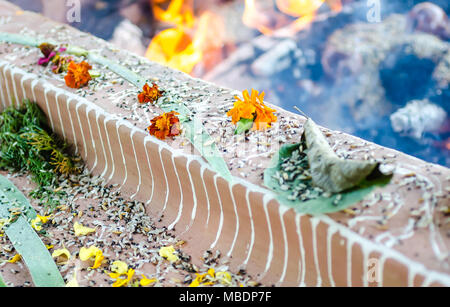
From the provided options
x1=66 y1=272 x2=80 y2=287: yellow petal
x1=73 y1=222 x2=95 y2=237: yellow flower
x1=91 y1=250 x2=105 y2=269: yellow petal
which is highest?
x1=91 y1=250 x2=105 y2=269: yellow petal

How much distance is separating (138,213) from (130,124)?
1.56 ft

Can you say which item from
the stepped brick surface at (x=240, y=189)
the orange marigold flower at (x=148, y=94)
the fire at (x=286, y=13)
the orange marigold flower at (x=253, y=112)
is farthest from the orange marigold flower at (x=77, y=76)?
the fire at (x=286, y=13)

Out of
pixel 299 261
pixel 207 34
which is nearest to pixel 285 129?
pixel 299 261

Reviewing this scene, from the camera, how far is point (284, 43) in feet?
14.9

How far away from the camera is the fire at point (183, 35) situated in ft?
16.3

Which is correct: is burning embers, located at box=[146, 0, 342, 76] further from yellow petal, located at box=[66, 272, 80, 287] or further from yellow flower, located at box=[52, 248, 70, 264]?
yellow petal, located at box=[66, 272, 80, 287]

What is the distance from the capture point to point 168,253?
6.70 ft

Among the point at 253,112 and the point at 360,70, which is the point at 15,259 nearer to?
the point at 253,112

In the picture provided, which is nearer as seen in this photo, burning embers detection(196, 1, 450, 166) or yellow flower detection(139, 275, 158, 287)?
yellow flower detection(139, 275, 158, 287)

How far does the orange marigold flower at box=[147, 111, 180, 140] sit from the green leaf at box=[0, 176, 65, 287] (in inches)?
29.6

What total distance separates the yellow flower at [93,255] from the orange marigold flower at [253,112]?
34.5 inches

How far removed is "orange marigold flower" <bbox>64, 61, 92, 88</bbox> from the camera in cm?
281

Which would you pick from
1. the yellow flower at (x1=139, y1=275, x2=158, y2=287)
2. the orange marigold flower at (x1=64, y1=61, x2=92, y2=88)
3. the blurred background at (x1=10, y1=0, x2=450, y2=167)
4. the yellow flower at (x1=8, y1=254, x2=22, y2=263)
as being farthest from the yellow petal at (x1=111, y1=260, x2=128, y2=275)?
the blurred background at (x1=10, y1=0, x2=450, y2=167)
